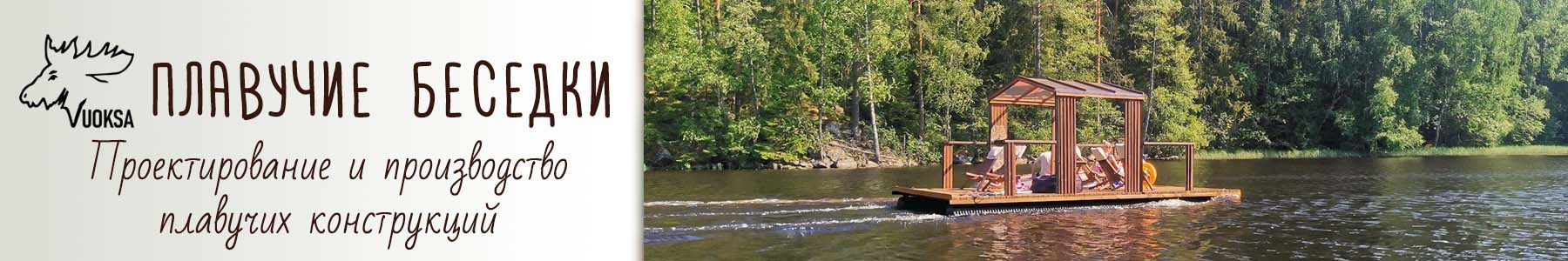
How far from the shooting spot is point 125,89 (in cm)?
608

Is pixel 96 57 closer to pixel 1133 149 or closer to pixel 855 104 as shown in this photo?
pixel 1133 149

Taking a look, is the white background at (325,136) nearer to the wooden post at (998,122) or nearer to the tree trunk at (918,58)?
the wooden post at (998,122)

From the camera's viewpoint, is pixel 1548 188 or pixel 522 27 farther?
pixel 1548 188

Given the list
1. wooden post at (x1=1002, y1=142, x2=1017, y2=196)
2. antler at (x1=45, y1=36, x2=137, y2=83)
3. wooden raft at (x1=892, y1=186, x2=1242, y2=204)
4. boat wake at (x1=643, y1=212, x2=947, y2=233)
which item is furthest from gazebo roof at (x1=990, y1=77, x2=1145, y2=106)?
antler at (x1=45, y1=36, x2=137, y2=83)

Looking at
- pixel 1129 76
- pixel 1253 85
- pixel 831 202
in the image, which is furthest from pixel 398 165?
pixel 1253 85

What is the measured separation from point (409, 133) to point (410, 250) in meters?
0.53

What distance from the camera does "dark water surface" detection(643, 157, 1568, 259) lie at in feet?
43.1

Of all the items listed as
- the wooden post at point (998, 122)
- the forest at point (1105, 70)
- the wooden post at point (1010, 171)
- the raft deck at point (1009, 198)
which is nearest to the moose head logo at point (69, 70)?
the raft deck at point (1009, 198)

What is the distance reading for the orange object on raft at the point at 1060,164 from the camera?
57.1 ft

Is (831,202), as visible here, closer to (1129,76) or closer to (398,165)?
(398,165)

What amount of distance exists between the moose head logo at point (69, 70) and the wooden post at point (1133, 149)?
47.7ft

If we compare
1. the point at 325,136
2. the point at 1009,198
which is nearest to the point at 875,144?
the point at 1009,198

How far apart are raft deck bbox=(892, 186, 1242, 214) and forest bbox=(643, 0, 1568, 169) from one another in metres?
18.3

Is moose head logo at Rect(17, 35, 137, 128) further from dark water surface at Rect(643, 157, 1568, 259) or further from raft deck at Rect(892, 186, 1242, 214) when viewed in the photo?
raft deck at Rect(892, 186, 1242, 214)
